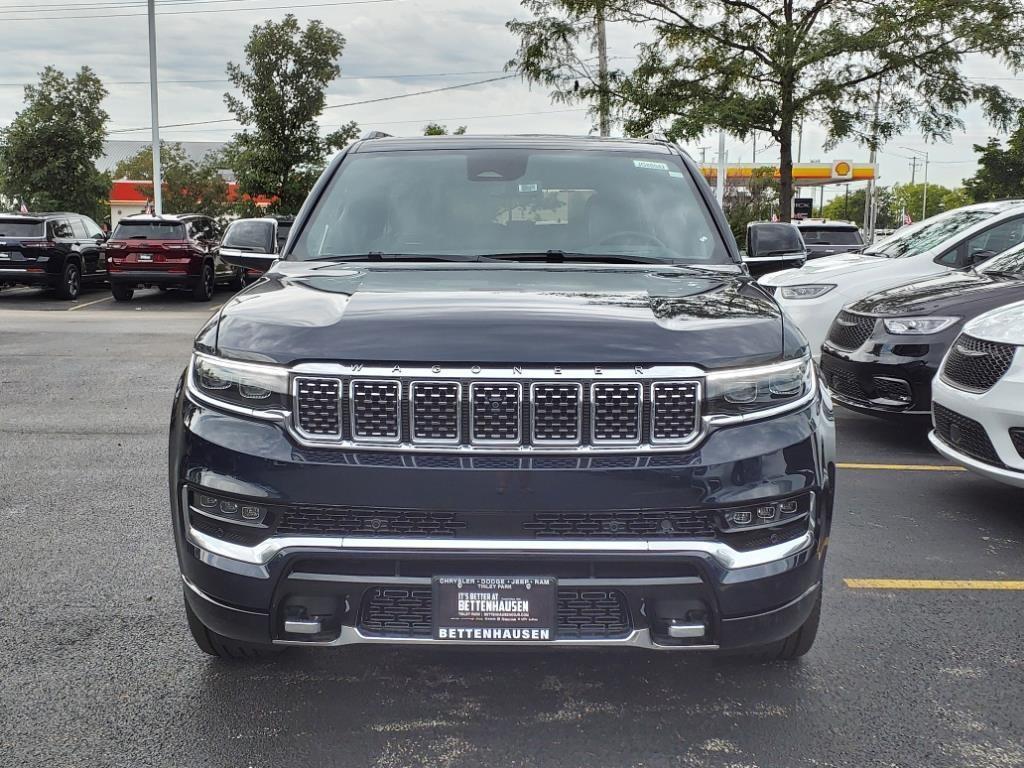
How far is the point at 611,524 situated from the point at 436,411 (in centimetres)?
55

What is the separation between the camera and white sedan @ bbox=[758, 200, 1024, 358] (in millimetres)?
9828

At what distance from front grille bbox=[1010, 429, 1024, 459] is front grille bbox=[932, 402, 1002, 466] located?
12cm

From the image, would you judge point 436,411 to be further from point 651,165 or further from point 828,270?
point 828,270

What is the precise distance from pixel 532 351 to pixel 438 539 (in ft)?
1.84

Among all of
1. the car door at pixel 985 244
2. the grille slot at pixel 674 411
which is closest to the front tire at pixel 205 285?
the car door at pixel 985 244

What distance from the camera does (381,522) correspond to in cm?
291

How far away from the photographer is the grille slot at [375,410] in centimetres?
294

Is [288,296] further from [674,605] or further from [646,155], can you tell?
[646,155]

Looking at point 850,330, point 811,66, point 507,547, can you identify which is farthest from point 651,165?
point 811,66

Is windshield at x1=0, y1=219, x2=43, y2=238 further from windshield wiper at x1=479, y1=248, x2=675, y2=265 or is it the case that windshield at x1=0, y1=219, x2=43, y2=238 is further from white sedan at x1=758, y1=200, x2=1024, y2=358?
windshield wiper at x1=479, y1=248, x2=675, y2=265

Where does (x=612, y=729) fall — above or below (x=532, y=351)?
below

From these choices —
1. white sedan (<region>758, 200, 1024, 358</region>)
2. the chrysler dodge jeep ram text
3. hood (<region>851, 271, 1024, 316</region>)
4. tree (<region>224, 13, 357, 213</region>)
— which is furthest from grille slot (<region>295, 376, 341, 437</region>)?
tree (<region>224, 13, 357, 213</region>)

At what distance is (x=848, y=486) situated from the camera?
260 inches

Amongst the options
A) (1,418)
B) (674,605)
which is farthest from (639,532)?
(1,418)
